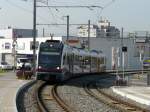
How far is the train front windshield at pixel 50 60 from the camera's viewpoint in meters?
36.4

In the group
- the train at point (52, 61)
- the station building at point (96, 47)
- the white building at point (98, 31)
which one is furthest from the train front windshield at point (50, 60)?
the white building at point (98, 31)

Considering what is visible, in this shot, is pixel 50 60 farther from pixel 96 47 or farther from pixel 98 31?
pixel 98 31

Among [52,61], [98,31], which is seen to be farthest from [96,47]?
[52,61]

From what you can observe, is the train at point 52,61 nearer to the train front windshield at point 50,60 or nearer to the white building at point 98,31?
the train front windshield at point 50,60

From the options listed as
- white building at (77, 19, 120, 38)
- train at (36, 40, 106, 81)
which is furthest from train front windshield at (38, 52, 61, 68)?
white building at (77, 19, 120, 38)

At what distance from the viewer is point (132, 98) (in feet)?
Answer: 87.0

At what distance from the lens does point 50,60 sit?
36.5 metres

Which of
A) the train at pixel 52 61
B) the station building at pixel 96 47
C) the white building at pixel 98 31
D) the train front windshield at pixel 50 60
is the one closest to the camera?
the train at pixel 52 61

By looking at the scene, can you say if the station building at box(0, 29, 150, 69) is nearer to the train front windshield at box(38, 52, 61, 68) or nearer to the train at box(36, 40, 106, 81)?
the train at box(36, 40, 106, 81)

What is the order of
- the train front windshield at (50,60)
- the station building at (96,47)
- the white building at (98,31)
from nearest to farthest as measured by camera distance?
the train front windshield at (50,60) < the station building at (96,47) < the white building at (98,31)

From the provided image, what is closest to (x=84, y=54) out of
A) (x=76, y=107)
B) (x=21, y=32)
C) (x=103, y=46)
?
(x=76, y=107)

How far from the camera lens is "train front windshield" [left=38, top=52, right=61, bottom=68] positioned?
36406mm

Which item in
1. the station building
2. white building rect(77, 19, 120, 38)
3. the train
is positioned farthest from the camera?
white building rect(77, 19, 120, 38)

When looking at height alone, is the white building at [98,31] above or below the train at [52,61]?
above
